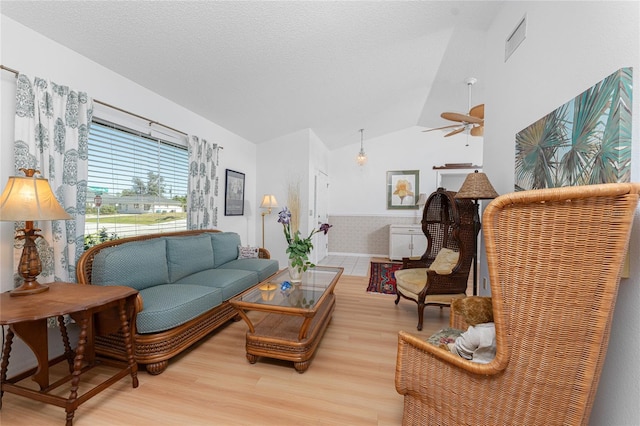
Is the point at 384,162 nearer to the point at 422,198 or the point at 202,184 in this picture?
the point at 422,198

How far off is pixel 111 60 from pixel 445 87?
421 centimetres

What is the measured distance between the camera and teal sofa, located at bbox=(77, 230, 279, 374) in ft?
6.17

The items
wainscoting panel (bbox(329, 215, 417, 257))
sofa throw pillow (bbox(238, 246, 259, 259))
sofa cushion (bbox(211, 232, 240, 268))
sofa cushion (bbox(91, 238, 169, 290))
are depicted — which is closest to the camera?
sofa cushion (bbox(91, 238, 169, 290))

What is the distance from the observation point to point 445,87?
13.4 ft

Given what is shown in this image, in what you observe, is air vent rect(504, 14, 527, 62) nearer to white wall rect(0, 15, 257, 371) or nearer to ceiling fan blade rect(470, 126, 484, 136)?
ceiling fan blade rect(470, 126, 484, 136)

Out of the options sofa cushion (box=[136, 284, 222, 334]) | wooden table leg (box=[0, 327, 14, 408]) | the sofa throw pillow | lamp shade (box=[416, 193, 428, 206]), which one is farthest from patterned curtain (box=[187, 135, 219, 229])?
lamp shade (box=[416, 193, 428, 206])

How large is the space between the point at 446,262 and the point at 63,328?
3.25 meters

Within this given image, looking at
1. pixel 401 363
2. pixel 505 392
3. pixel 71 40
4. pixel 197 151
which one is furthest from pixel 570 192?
pixel 197 151

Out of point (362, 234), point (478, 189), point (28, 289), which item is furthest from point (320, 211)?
point (28, 289)

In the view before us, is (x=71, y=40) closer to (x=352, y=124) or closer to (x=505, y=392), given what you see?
(x=505, y=392)

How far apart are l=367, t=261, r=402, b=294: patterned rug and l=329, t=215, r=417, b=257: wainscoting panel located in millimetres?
937

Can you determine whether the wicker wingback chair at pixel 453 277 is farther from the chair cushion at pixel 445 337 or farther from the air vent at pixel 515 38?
the air vent at pixel 515 38

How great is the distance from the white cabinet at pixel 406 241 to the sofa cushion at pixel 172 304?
14.3 ft

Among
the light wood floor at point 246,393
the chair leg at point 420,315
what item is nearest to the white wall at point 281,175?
the light wood floor at point 246,393
